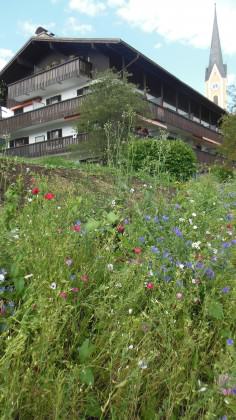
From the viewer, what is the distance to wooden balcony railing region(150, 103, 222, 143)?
74.7ft

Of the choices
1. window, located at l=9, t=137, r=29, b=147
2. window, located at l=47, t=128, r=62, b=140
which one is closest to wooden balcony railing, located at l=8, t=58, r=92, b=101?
window, located at l=47, t=128, r=62, b=140

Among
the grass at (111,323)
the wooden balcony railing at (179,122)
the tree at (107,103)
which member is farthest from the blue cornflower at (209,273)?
the wooden balcony railing at (179,122)

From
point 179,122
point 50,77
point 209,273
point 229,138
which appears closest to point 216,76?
point 179,122

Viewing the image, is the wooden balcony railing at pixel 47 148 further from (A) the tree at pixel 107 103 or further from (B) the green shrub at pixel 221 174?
(B) the green shrub at pixel 221 174

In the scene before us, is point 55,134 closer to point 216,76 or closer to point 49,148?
point 49,148

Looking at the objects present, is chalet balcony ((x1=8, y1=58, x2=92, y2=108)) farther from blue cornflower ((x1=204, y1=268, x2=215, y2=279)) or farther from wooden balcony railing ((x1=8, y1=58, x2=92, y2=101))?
blue cornflower ((x1=204, y1=268, x2=215, y2=279))

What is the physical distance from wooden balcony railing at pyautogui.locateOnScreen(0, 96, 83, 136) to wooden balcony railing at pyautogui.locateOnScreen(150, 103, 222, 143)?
4371mm

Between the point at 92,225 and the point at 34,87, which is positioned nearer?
the point at 92,225

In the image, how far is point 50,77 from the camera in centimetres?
2531

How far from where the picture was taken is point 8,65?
2947 centimetres

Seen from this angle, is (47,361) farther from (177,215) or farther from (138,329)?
(177,215)

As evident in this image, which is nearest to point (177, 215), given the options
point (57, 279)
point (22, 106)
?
point (57, 279)

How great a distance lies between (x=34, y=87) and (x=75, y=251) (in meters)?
26.6

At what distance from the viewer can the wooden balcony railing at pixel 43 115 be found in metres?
22.8
